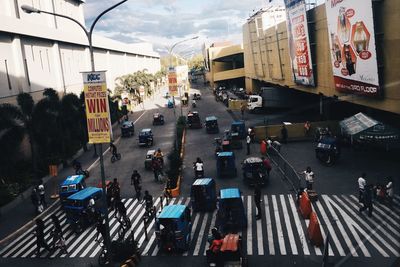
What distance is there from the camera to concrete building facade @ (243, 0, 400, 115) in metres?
23.7

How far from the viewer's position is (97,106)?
48.9ft

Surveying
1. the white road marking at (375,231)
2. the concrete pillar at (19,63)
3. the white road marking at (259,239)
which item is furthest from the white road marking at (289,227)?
the concrete pillar at (19,63)

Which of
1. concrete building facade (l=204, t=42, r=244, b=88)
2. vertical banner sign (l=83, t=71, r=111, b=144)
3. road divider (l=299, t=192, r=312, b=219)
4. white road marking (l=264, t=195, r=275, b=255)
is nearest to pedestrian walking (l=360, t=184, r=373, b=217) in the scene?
road divider (l=299, t=192, r=312, b=219)

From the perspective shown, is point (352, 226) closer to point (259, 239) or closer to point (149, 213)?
point (259, 239)

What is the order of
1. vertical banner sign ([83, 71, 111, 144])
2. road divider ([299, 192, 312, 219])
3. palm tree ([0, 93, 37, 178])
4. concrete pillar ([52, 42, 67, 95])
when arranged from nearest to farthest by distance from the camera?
1. vertical banner sign ([83, 71, 111, 144])
2. road divider ([299, 192, 312, 219])
3. palm tree ([0, 93, 37, 178])
4. concrete pillar ([52, 42, 67, 95])

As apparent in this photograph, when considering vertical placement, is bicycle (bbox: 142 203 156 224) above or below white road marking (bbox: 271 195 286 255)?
above

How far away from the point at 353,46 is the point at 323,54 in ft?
30.5

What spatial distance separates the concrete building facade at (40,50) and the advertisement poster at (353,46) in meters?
26.9

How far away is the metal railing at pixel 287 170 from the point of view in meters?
24.7

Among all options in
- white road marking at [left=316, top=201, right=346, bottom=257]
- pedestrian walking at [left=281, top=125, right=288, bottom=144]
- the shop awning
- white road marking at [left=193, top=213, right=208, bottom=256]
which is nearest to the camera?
white road marking at [left=316, top=201, right=346, bottom=257]

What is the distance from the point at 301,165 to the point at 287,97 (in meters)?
29.8

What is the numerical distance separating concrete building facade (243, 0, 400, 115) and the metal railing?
7337 millimetres

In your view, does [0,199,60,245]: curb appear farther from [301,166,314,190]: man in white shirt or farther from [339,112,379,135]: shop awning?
[339,112,379,135]: shop awning

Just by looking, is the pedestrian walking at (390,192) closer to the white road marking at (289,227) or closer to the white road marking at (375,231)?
the white road marking at (375,231)
